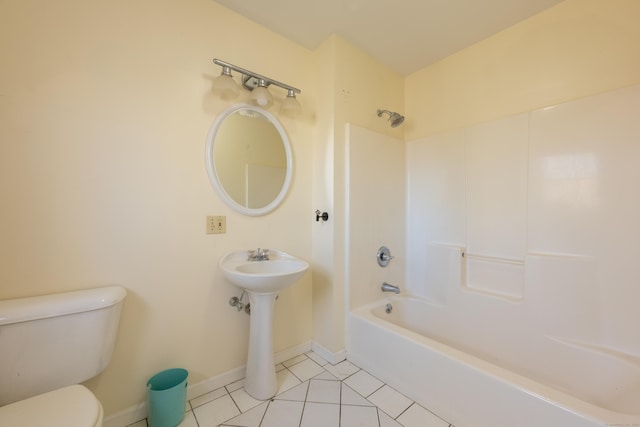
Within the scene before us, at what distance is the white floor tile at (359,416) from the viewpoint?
4.12 ft

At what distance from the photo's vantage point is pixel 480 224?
72.0 inches

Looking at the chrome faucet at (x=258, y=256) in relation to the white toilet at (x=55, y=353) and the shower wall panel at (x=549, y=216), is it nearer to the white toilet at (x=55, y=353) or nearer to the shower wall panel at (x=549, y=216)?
the white toilet at (x=55, y=353)

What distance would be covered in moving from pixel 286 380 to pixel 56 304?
4.10 feet

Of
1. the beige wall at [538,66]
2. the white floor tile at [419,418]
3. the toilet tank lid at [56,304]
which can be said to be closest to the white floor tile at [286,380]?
the white floor tile at [419,418]

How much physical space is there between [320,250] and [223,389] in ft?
3.47

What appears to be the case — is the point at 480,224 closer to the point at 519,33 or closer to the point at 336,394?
the point at 519,33

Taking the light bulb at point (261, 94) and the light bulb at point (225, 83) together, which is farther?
the light bulb at point (261, 94)

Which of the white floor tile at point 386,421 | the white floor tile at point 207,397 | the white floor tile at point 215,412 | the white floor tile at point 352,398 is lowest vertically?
the white floor tile at point 207,397

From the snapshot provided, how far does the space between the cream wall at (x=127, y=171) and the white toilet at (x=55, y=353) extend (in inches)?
6.7

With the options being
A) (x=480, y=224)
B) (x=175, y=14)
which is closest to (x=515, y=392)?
(x=480, y=224)

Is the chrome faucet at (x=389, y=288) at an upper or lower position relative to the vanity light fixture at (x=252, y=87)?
lower

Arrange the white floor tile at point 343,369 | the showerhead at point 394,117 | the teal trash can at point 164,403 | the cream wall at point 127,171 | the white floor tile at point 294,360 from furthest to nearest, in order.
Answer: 1. the showerhead at point 394,117
2. the white floor tile at point 294,360
3. the white floor tile at point 343,369
4. the teal trash can at point 164,403
5. the cream wall at point 127,171

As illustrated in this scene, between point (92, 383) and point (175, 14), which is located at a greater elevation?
point (175, 14)

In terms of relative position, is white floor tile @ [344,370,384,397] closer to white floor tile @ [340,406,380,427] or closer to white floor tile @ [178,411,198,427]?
white floor tile @ [340,406,380,427]
